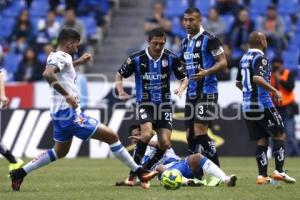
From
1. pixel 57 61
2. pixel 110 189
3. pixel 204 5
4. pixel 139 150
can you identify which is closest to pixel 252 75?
pixel 139 150

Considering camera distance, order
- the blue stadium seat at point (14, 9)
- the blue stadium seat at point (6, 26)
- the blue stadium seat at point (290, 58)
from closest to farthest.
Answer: the blue stadium seat at point (290, 58) < the blue stadium seat at point (6, 26) < the blue stadium seat at point (14, 9)

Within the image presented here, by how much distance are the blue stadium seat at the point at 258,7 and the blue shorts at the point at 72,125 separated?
48.8 feet

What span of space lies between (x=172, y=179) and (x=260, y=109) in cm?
199

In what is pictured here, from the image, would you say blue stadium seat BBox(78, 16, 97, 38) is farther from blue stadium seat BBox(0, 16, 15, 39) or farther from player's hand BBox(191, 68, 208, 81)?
player's hand BBox(191, 68, 208, 81)

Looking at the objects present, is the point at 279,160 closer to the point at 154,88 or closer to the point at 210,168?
the point at 210,168

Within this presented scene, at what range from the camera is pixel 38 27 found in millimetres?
27953

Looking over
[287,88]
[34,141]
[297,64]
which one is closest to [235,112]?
[287,88]

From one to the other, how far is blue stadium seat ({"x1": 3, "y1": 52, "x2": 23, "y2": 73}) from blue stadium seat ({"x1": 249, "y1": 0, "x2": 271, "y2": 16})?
6676 millimetres

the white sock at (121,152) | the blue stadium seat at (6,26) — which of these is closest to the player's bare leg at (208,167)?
the white sock at (121,152)

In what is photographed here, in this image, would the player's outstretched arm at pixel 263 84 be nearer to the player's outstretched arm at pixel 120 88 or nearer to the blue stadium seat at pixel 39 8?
the player's outstretched arm at pixel 120 88

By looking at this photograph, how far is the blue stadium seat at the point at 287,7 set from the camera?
87.4 feet

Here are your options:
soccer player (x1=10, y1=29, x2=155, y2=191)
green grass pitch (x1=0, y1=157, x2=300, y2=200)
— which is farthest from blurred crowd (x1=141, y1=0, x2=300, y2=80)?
soccer player (x1=10, y1=29, x2=155, y2=191)

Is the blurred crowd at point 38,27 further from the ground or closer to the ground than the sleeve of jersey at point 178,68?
further from the ground

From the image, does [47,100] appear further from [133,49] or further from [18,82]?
[133,49]
